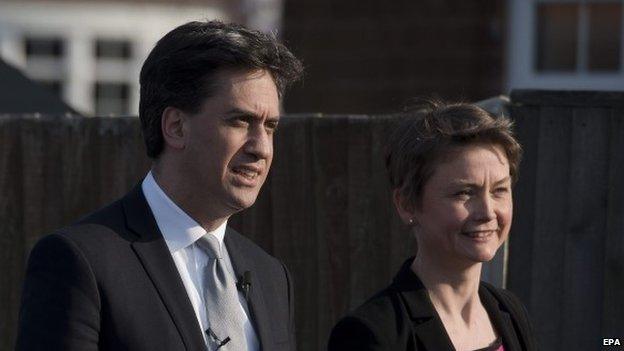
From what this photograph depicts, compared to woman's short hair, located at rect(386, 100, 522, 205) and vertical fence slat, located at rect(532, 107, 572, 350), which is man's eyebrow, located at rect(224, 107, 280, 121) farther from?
vertical fence slat, located at rect(532, 107, 572, 350)

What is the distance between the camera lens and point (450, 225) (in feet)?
11.7

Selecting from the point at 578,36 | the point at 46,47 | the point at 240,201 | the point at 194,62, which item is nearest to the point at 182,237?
the point at 240,201

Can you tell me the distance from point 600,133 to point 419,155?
2.04 m

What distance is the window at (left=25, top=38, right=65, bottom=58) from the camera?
805 inches

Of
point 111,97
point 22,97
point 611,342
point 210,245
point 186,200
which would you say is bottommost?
point 611,342

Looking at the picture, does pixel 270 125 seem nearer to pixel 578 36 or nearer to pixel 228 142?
pixel 228 142

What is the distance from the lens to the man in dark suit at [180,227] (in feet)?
10.4

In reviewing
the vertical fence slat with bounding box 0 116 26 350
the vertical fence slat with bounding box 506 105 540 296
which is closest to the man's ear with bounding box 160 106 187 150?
the vertical fence slat with bounding box 506 105 540 296

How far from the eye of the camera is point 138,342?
10.5 ft

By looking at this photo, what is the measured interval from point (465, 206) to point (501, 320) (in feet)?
1.15

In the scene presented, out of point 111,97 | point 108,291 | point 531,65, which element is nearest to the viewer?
point 108,291

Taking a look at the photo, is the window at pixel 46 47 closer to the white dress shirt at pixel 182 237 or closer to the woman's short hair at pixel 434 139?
the woman's short hair at pixel 434 139

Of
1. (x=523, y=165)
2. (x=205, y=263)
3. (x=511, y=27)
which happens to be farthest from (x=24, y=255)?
(x=511, y=27)

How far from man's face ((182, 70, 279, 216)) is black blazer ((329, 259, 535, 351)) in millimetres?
421
